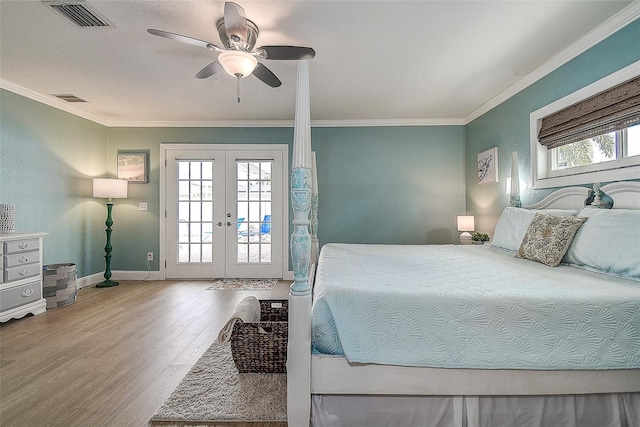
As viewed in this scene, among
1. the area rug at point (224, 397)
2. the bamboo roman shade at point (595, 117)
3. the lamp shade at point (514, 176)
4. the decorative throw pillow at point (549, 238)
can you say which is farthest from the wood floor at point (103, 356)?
the lamp shade at point (514, 176)

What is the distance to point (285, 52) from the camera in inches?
83.1

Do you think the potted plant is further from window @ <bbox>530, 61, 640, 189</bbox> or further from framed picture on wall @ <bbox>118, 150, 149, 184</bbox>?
framed picture on wall @ <bbox>118, 150, 149, 184</bbox>

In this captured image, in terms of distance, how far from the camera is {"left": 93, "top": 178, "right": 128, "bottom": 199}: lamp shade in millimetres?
4363

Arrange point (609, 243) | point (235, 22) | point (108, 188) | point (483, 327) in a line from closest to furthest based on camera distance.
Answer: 1. point (483, 327)
2. point (609, 243)
3. point (235, 22)
4. point (108, 188)

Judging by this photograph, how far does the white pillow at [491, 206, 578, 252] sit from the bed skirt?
1.36 m

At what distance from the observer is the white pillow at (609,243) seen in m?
1.67

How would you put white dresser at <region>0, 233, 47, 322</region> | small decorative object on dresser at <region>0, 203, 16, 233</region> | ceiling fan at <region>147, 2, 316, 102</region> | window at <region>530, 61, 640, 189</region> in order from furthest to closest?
small decorative object on dresser at <region>0, 203, 16, 233</region>, white dresser at <region>0, 233, 47, 322</region>, window at <region>530, 61, 640, 189</region>, ceiling fan at <region>147, 2, 316, 102</region>

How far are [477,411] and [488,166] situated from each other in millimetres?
3226

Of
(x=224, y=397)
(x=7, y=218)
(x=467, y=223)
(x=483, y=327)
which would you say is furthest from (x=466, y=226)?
(x=7, y=218)

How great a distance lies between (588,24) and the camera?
226cm

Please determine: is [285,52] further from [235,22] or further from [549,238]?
[549,238]

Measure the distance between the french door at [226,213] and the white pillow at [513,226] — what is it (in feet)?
9.77

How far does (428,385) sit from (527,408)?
498 millimetres

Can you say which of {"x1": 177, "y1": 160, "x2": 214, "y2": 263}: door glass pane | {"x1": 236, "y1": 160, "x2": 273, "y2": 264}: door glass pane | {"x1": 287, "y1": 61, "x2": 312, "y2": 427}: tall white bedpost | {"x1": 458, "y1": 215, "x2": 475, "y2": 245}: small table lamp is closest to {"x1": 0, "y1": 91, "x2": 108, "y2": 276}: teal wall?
{"x1": 177, "y1": 160, "x2": 214, "y2": 263}: door glass pane
